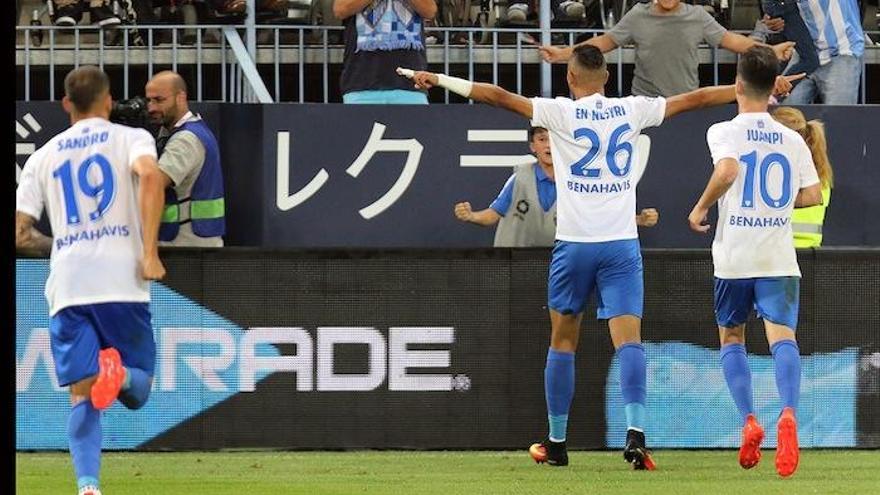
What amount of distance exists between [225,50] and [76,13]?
118cm

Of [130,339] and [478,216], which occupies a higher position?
[478,216]

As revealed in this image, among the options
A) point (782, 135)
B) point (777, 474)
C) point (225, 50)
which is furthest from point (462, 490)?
point (225, 50)

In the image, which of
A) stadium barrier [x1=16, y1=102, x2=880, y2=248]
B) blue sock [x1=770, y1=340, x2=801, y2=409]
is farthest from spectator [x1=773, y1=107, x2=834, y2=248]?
blue sock [x1=770, y1=340, x2=801, y2=409]

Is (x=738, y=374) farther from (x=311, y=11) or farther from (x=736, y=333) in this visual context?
(x=311, y=11)

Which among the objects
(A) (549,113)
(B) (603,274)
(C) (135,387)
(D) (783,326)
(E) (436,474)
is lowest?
(E) (436,474)

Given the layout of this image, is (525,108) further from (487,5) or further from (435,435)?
(487,5)

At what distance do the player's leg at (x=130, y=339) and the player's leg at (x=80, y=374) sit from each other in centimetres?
7

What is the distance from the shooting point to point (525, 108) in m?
10.5

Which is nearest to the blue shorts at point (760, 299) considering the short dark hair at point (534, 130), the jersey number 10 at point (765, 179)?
the jersey number 10 at point (765, 179)

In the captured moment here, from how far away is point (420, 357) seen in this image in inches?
471

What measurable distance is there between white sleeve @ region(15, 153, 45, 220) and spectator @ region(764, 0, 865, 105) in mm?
6760

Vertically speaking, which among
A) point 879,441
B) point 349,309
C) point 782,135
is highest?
point 782,135

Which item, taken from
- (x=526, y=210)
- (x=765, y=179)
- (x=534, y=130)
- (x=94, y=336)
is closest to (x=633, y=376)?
(x=765, y=179)

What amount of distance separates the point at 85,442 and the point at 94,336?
483 mm
